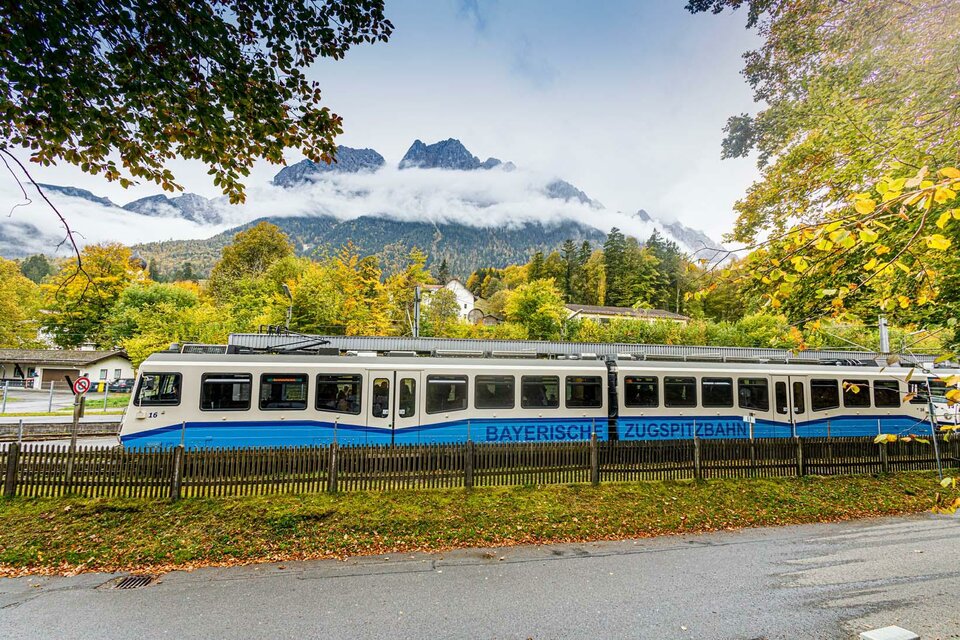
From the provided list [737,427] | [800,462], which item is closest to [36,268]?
[737,427]

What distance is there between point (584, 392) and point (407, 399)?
5229 millimetres

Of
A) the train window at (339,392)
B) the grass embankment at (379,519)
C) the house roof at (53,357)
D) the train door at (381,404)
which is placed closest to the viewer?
the grass embankment at (379,519)

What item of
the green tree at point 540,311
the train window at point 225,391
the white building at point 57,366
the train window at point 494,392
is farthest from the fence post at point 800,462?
the white building at point 57,366

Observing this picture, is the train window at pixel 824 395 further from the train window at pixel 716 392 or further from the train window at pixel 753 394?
the train window at pixel 716 392

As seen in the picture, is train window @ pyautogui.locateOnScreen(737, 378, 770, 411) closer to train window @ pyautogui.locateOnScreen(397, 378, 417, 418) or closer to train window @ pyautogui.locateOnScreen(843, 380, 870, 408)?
train window @ pyautogui.locateOnScreen(843, 380, 870, 408)

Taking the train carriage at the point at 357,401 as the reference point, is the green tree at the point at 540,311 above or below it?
above

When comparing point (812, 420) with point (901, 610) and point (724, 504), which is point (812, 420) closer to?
point (724, 504)

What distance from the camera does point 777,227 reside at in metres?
10.0

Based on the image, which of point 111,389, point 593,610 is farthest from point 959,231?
point 111,389

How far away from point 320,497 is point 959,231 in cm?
1191

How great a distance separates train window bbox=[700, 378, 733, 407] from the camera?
569 inches

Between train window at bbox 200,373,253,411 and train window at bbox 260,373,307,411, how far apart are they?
38 cm

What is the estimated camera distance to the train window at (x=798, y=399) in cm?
1504

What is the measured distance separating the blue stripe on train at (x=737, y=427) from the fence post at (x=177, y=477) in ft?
36.5
